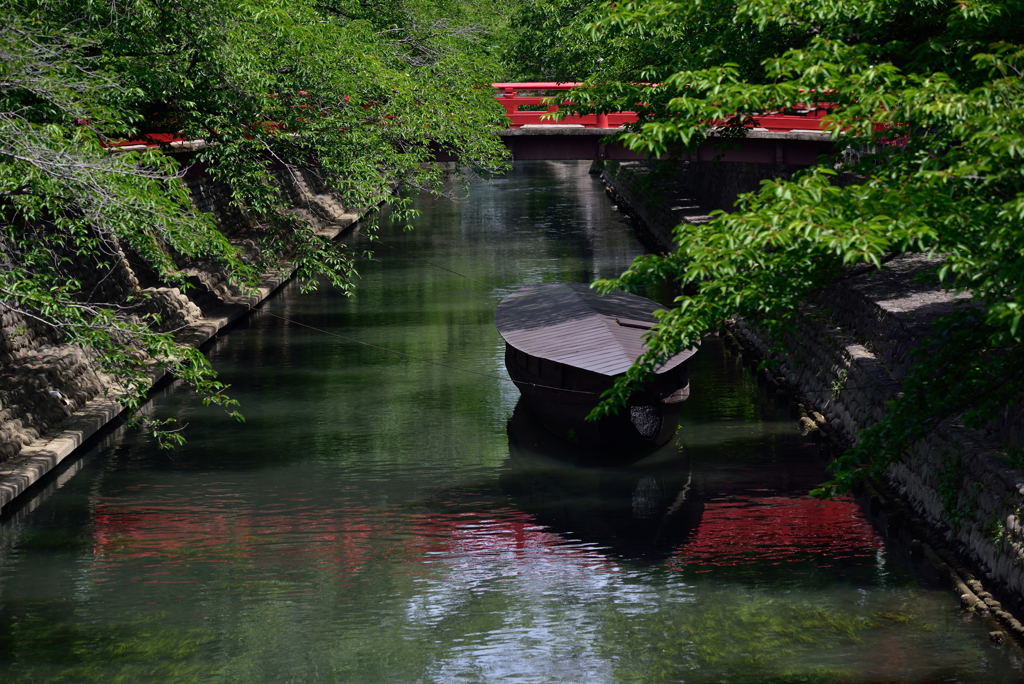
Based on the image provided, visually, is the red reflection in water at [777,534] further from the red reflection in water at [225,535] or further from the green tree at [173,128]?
the green tree at [173,128]

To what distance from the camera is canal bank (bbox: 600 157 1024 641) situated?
1489cm

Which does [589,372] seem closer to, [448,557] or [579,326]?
[579,326]

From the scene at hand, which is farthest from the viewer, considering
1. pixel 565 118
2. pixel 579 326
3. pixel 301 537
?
pixel 565 118

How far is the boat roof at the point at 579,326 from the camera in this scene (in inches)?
863

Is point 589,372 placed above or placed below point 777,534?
above

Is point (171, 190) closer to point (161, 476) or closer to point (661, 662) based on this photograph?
point (161, 476)

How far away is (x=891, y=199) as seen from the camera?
34.9 ft

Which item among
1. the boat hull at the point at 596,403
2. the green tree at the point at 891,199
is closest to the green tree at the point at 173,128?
the boat hull at the point at 596,403

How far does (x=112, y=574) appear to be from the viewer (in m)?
17.0

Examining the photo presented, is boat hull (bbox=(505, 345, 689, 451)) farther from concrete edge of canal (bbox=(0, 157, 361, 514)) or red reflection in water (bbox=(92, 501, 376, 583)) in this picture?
concrete edge of canal (bbox=(0, 157, 361, 514))

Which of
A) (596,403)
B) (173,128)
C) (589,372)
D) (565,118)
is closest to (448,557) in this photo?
(596,403)

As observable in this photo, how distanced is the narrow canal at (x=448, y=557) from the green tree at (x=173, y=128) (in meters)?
2.06

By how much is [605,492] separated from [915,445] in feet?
15.3

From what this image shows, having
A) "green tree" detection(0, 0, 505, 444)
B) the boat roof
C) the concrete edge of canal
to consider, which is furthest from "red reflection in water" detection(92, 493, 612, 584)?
the boat roof
